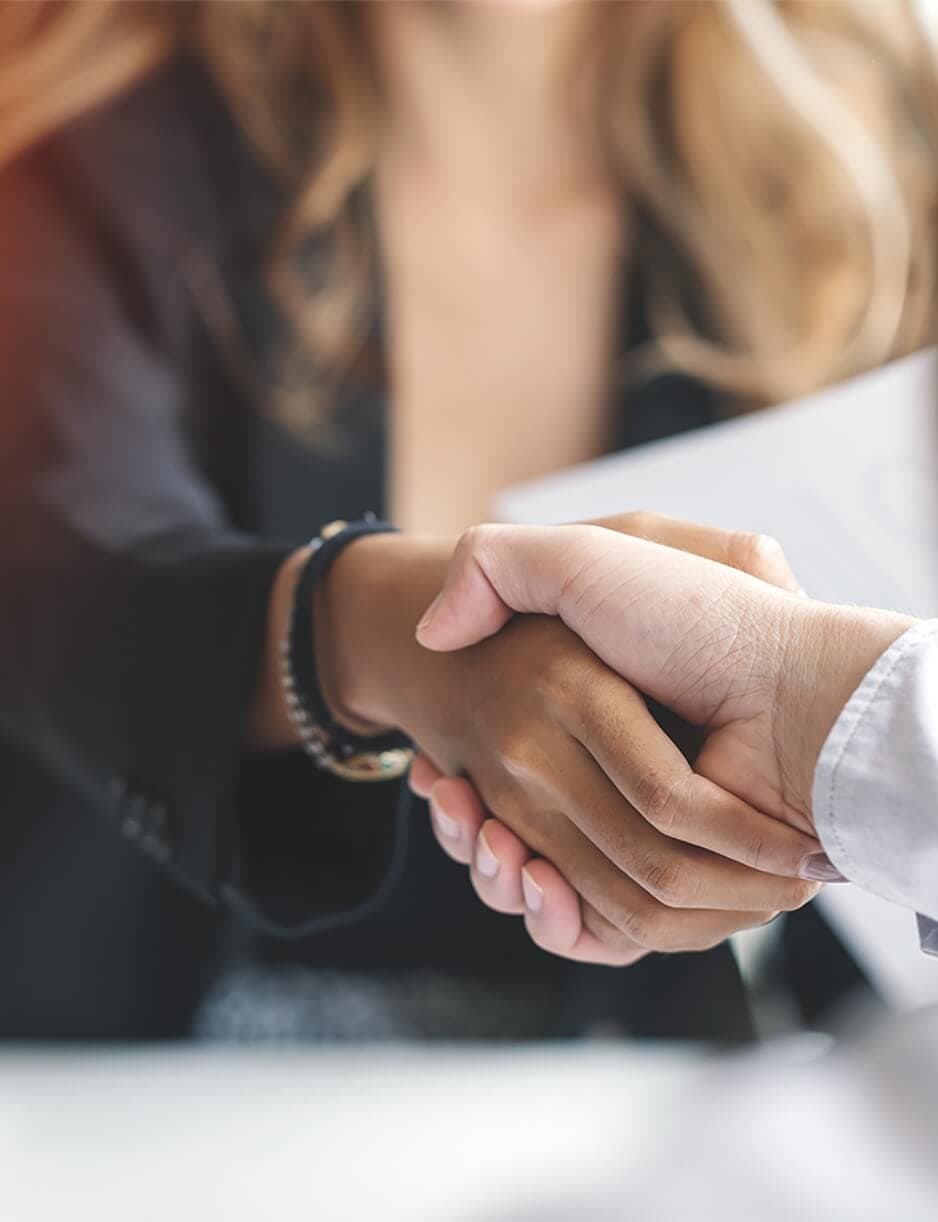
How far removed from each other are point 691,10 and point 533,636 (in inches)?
19.5

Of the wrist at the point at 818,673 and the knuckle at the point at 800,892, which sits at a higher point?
the wrist at the point at 818,673

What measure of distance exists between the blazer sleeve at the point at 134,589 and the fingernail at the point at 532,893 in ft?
0.26

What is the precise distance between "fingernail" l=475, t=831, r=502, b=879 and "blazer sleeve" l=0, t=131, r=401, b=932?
6 cm

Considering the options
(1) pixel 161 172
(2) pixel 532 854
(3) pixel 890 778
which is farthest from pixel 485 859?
(1) pixel 161 172

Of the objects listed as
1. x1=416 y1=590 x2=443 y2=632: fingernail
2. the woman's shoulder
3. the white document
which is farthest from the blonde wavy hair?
x1=416 y1=590 x2=443 y2=632: fingernail

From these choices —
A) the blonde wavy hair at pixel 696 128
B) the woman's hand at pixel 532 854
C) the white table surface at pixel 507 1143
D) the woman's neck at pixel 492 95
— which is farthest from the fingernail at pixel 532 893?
the woman's neck at pixel 492 95

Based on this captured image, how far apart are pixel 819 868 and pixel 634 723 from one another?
0.05 m

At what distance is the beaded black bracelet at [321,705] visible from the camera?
365mm

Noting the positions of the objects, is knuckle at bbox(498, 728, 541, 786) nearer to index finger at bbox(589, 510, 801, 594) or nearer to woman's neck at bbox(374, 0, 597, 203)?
index finger at bbox(589, 510, 801, 594)

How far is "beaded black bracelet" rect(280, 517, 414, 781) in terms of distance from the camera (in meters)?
0.36

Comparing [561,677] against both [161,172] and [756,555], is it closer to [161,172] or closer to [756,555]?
[756,555]

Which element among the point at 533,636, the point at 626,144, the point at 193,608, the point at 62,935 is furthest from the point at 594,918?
the point at 626,144

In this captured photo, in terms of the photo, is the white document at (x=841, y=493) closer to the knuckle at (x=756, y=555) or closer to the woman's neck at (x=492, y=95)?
the knuckle at (x=756, y=555)

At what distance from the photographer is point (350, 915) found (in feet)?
1.28
